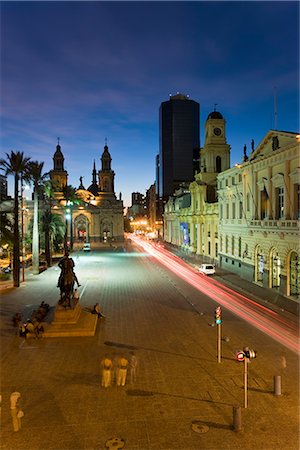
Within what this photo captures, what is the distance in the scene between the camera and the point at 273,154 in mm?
28594

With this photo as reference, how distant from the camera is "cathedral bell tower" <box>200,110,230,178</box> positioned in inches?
2133

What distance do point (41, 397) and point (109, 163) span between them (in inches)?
4043

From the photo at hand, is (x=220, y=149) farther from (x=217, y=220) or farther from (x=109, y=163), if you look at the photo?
(x=109, y=163)

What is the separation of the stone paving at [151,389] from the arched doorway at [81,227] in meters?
75.9

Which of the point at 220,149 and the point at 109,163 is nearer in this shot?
the point at 220,149

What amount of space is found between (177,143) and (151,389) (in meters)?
157

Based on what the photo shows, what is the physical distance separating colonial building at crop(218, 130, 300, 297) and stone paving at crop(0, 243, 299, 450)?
7917 mm

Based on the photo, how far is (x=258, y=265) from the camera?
32.7m

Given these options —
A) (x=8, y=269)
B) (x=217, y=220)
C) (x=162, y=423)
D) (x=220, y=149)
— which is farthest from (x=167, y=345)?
(x=220, y=149)

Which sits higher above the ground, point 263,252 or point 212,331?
point 263,252

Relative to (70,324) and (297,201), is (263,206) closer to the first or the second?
(297,201)

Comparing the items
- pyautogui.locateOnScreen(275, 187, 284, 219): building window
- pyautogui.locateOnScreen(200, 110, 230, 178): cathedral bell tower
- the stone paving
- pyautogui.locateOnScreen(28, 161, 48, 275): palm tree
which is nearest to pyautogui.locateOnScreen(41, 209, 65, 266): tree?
pyautogui.locateOnScreen(28, 161, 48, 275): palm tree

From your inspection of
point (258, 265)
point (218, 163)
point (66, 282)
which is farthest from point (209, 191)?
point (66, 282)

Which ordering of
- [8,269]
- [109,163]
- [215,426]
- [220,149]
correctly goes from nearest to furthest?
[215,426] < [8,269] < [220,149] < [109,163]
